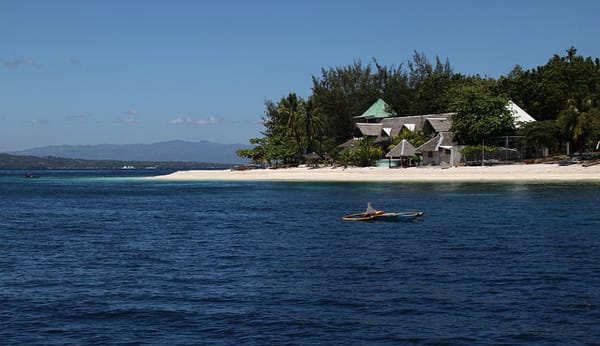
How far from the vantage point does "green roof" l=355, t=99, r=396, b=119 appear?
123m

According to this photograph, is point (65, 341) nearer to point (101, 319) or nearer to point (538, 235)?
point (101, 319)

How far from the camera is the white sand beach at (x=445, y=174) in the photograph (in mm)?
71562

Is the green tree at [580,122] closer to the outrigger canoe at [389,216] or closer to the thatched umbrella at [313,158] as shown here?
the thatched umbrella at [313,158]

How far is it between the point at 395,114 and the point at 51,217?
8849 cm

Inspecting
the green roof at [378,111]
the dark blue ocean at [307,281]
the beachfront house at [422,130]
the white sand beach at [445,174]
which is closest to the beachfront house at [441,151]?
the beachfront house at [422,130]

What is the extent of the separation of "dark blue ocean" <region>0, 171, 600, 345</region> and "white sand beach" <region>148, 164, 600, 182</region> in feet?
119

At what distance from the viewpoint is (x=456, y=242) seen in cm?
2656

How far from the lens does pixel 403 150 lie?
91938 millimetres

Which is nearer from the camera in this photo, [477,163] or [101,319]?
[101,319]

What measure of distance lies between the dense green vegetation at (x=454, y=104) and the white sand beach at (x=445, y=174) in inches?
239

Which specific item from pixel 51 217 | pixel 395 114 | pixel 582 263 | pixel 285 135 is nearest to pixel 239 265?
pixel 582 263

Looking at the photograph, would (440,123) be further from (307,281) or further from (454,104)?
(307,281)

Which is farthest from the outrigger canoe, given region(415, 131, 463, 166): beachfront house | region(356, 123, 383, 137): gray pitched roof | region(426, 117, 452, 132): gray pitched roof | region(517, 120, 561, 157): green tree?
region(356, 123, 383, 137): gray pitched roof

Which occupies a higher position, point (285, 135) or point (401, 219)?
point (285, 135)
